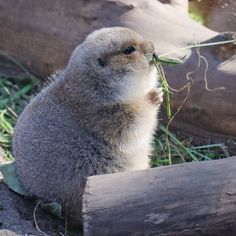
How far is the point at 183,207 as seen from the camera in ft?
9.40

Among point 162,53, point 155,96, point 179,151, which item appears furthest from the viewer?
point 179,151

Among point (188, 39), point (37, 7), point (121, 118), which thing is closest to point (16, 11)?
point (37, 7)

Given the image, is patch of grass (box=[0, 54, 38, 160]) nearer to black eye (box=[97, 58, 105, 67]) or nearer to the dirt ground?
the dirt ground

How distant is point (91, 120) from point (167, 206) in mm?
1112

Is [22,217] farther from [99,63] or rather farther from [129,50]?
[129,50]

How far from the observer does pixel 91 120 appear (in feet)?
12.6

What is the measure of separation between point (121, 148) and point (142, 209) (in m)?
1.05

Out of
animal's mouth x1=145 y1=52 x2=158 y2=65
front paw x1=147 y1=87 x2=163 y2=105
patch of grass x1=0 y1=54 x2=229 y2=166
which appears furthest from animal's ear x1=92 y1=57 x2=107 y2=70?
patch of grass x1=0 y1=54 x2=229 y2=166

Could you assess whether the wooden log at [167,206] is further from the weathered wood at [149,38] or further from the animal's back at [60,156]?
the weathered wood at [149,38]

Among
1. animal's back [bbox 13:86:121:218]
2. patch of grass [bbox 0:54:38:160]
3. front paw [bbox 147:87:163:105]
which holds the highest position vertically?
front paw [bbox 147:87:163:105]

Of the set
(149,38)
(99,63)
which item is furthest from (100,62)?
(149,38)

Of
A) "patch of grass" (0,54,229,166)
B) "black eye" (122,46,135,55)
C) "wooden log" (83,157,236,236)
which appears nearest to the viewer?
"wooden log" (83,157,236,236)

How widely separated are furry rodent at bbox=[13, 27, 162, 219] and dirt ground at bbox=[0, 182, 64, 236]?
0.13 m

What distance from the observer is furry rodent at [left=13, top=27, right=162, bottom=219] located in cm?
381
